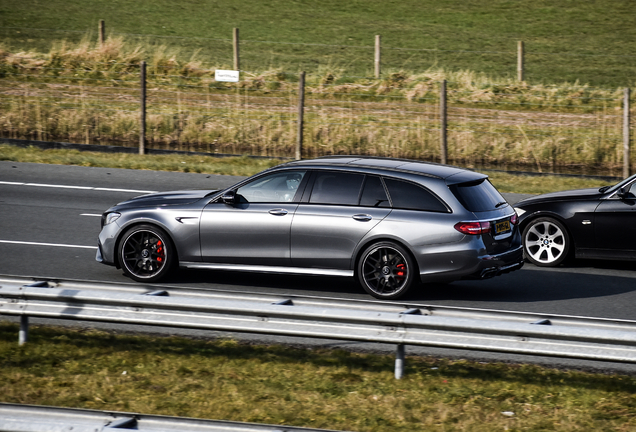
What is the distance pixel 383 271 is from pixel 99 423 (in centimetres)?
502

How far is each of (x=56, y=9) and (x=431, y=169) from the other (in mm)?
39317

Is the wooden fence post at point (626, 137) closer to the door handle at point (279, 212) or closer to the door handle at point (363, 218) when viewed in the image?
the door handle at point (363, 218)

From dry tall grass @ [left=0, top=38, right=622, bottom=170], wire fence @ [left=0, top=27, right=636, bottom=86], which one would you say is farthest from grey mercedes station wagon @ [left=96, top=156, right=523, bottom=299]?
wire fence @ [left=0, top=27, right=636, bottom=86]

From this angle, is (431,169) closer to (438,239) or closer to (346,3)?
(438,239)

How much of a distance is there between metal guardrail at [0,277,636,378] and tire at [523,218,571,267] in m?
5.00

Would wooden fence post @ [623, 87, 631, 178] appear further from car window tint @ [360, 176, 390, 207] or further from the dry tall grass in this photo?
car window tint @ [360, 176, 390, 207]

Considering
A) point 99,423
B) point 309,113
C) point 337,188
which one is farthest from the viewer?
point 309,113

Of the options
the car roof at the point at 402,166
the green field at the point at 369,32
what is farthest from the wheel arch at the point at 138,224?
the green field at the point at 369,32

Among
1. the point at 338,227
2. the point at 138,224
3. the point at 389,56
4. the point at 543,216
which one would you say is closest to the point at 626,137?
the point at 543,216

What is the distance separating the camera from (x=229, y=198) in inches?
391

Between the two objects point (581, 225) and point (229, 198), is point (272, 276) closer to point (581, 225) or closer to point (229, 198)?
point (229, 198)

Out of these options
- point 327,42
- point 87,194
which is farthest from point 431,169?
point 327,42

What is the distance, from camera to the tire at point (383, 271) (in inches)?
373

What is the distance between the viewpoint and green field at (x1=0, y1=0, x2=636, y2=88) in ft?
115
